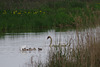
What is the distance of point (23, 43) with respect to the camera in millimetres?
13500

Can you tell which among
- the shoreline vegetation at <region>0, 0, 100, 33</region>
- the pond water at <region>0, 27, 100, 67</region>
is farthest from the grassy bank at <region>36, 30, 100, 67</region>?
the shoreline vegetation at <region>0, 0, 100, 33</region>

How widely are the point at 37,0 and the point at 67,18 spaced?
809cm

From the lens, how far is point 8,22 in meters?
19.3

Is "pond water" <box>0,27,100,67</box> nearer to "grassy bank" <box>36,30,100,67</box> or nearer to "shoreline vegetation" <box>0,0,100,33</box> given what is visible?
"grassy bank" <box>36,30,100,67</box>

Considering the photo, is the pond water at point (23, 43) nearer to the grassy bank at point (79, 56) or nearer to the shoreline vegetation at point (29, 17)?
the grassy bank at point (79, 56)

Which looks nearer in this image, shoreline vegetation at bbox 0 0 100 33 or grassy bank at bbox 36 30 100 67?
grassy bank at bbox 36 30 100 67

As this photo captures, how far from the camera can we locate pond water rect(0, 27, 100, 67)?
29.6 feet

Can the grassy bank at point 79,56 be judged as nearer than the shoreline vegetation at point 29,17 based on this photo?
Yes

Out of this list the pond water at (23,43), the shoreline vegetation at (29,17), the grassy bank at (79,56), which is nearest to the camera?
the grassy bank at (79,56)

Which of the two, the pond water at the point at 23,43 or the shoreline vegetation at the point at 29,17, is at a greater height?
the shoreline vegetation at the point at 29,17

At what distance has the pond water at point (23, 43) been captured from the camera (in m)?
9.02

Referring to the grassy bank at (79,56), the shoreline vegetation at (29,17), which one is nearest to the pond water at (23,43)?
the grassy bank at (79,56)

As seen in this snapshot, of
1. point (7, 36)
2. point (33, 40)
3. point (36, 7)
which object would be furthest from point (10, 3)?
point (33, 40)

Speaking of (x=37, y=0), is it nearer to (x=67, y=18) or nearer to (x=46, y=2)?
(x=46, y=2)
